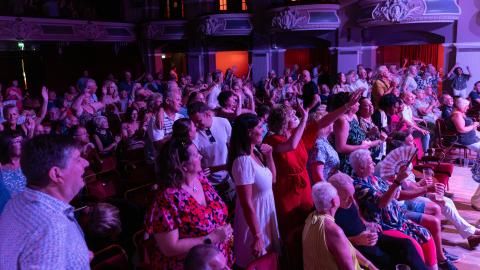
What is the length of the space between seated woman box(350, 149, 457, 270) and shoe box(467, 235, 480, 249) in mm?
875

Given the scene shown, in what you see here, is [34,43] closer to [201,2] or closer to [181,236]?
[201,2]

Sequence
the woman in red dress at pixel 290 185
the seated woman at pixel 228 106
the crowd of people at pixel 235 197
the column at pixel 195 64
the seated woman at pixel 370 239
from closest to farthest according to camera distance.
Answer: the crowd of people at pixel 235 197 → the seated woman at pixel 370 239 → the woman in red dress at pixel 290 185 → the seated woman at pixel 228 106 → the column at pixel 195 64

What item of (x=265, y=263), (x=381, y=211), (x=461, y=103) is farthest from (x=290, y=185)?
(x=461, y=103)

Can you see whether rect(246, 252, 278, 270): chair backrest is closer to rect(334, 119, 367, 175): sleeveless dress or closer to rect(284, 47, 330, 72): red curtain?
rect(334, 119, 367, 175): sleeveless dress

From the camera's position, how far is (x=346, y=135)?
13.1ft

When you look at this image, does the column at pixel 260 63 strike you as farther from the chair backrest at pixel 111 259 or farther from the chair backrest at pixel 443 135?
the chair backrest at pixel 111 259

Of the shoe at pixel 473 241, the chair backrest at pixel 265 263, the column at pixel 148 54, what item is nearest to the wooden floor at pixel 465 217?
the shoe at pixel 473 241

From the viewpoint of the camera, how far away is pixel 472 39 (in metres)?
11.7

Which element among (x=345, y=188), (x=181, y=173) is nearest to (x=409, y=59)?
(x=345, y=188)

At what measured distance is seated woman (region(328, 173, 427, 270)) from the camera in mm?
2855

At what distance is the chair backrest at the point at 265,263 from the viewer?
2277 mm

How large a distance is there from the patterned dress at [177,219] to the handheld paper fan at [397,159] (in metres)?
1.91

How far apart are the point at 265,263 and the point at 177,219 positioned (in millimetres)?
593

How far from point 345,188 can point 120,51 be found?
47.9 feet
